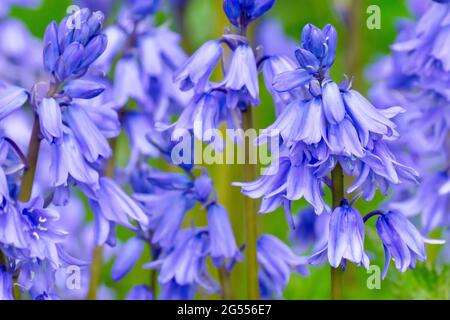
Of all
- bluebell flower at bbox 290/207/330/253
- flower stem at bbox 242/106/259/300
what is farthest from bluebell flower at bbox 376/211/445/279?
bluebell flower at bbox 290/207/330/253

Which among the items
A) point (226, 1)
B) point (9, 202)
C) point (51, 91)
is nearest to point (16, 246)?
point (9, 202)

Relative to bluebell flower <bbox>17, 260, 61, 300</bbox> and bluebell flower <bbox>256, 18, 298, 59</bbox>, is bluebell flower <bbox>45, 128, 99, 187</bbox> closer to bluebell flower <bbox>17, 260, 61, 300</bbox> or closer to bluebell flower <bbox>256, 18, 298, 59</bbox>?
bluebell flower <bbox>17, 260, 61, 300</bbox>

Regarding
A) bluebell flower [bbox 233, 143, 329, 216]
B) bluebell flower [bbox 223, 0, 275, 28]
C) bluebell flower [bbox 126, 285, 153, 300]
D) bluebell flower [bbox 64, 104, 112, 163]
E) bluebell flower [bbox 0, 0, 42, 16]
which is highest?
bluebell flower [bbox 0, 0, 42, 16]

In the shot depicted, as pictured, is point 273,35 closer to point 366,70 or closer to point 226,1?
point 366,70

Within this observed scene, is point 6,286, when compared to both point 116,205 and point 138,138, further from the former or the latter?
point 138,138

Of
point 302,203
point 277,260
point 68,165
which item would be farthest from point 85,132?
point 302,203

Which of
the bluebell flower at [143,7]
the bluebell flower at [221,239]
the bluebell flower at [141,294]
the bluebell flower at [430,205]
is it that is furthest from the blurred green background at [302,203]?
the bluebell flower at [221,239]
